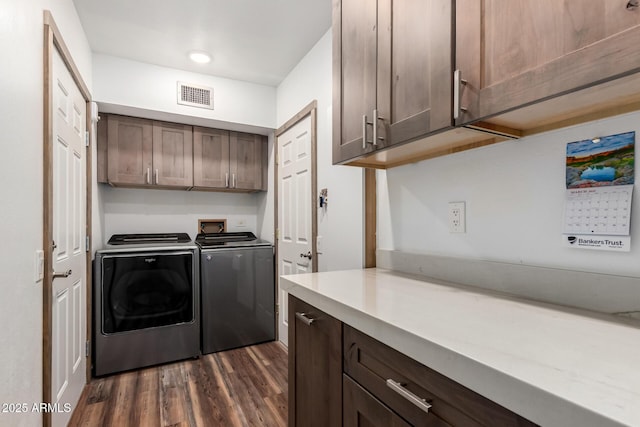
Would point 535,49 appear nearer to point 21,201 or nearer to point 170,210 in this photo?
point 21,201

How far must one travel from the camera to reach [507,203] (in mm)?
1099

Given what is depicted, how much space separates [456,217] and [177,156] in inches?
99.1

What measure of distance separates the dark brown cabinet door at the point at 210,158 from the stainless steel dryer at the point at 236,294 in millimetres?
593

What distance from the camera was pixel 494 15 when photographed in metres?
0.81

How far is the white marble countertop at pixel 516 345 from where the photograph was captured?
0.45 m

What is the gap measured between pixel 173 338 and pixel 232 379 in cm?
66

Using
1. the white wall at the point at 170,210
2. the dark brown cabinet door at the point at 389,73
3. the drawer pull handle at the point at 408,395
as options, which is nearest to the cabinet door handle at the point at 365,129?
→ the dark brown cabinet door at the point at 389,73

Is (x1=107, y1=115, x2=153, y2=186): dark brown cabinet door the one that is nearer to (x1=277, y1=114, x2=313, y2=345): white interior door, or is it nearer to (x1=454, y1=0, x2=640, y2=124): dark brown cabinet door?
(x1=277, y1=114, x2=313, y2=345): white interior door

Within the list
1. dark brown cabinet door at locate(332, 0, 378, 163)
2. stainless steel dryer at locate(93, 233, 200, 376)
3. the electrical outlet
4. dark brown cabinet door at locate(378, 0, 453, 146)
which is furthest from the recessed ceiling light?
the electrical outlet

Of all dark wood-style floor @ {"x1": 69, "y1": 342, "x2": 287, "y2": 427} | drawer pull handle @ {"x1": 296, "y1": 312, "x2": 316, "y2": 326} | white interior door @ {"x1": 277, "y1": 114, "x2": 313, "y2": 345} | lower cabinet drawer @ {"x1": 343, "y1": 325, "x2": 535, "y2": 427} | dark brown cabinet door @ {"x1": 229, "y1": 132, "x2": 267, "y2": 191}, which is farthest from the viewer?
dark brown cabinet door @ {"x1": 229, "y1": 132, "x2": 267, "y2": 191}

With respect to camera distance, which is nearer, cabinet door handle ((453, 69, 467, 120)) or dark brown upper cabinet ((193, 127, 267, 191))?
cabinet door handle ((453, 69, 467, 120))

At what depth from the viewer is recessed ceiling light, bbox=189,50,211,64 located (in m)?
2.42

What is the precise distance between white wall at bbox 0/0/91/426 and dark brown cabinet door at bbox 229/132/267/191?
5.85ft

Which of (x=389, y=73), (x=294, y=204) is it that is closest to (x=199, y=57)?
(x=294, y=204)
